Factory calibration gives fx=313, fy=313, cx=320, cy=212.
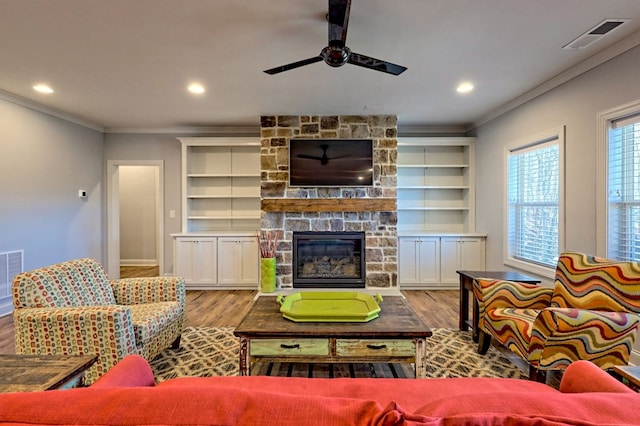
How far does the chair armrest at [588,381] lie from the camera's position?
883 mm

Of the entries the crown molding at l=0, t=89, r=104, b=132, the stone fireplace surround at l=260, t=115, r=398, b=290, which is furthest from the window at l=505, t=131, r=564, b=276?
the crown molding at l=0, t=89, r=104, b=132

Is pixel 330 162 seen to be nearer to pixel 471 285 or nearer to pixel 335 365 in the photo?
pixel 471 285

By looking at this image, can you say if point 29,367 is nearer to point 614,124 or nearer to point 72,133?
point 614,124

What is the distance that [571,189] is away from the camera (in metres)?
3.04

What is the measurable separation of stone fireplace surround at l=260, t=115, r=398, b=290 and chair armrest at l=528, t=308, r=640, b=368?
103 inches

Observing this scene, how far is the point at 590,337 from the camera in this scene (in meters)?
1.82

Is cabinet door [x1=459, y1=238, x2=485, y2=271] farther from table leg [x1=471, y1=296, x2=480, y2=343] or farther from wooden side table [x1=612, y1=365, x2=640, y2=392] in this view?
wooden side table [x1=612, y1=365, x2=640, y2=392]

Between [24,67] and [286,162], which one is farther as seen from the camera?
[286,162]

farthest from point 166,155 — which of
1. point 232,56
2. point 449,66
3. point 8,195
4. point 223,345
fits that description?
point 449,66

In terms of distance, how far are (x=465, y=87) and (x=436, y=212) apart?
7.46ft

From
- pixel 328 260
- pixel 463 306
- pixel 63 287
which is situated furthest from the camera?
pixel 328 260

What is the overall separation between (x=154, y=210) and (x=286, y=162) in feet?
13.5

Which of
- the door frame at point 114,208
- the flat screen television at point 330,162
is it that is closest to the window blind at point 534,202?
the flat screen television at point 330,162

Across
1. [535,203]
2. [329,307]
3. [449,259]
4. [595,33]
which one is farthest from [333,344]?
[449,259]
